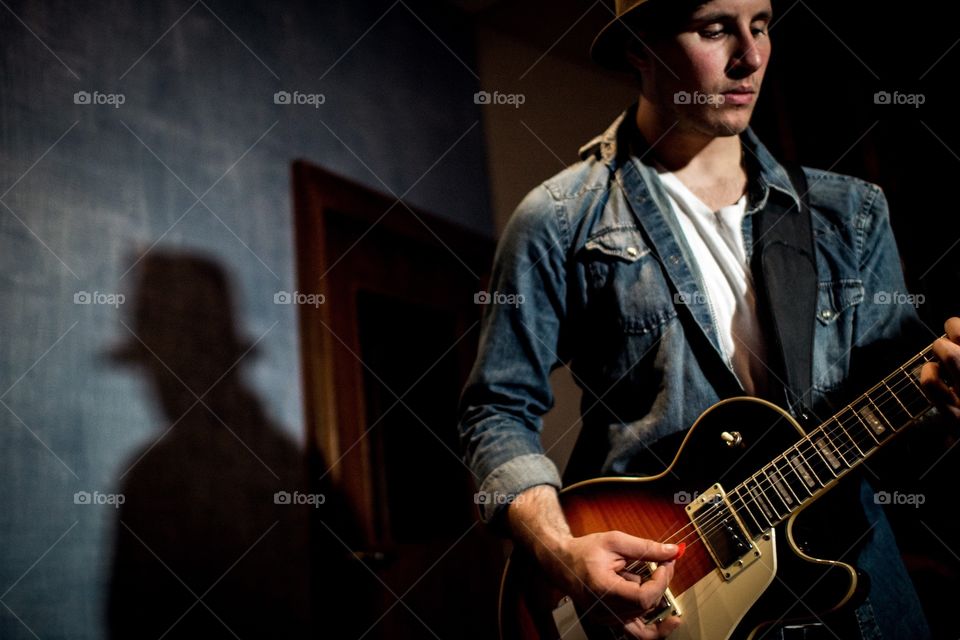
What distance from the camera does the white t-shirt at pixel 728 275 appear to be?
128 centimetres

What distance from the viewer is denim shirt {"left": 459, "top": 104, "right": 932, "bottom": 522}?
128 cm

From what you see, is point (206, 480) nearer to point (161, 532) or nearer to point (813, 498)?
point (161, 532)

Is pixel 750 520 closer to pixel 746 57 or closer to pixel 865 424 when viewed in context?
pixel 865 424

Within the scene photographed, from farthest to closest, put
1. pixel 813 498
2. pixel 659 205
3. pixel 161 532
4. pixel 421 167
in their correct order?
1. pixel 421 167
2. pixel 161 532
3. pixel 659 205
4. pixel 813 498

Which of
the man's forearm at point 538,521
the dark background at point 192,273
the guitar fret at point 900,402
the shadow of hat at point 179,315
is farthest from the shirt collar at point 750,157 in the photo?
the shadow of hat at point 179,315

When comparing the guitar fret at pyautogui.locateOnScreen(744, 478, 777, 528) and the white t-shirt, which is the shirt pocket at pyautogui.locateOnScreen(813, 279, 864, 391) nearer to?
the white t-shirt

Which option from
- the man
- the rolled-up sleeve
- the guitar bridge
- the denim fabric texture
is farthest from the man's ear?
the guitar bridge

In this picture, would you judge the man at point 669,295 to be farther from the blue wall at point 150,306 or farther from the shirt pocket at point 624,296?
the blue wall at point 150,306

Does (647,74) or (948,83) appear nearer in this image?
(647,74)

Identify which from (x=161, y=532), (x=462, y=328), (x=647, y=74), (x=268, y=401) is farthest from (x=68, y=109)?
(x=462, y=328)

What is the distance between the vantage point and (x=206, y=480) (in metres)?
2.07

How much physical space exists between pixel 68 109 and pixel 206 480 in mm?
1033

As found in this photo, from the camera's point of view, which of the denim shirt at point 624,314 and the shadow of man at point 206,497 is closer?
the denim shirt at point 624,314

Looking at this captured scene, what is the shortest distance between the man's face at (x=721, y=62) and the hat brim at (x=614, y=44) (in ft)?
0.44
